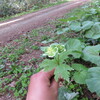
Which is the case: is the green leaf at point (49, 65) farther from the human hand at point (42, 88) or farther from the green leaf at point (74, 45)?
the green leaf at point (74, 45)

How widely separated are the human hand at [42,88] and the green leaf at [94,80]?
0.41m

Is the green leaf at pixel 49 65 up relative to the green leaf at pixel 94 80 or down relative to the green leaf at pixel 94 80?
up

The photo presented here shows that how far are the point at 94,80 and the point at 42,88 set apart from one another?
24.5 inches

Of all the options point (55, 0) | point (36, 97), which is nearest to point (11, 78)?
point (36, 97)

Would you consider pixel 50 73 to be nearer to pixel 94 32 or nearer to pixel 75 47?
pixel 75 47

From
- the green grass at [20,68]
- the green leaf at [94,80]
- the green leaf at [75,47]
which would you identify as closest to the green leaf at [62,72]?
the green leaf at [94,80]

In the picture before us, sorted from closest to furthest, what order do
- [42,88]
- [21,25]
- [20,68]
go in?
[42,88], [20,68], [21,25]

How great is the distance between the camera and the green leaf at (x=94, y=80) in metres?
1.43

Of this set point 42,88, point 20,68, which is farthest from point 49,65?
point 20,68

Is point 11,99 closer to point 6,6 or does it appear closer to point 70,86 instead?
point 70,86

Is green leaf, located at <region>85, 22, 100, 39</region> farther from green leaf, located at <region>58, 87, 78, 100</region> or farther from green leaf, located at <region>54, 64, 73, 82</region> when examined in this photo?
green leaf, located at <region>54, 64, 73, 82</region>

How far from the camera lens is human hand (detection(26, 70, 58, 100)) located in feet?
3.42

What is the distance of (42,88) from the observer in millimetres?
1092

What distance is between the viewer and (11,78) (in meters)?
2.38
